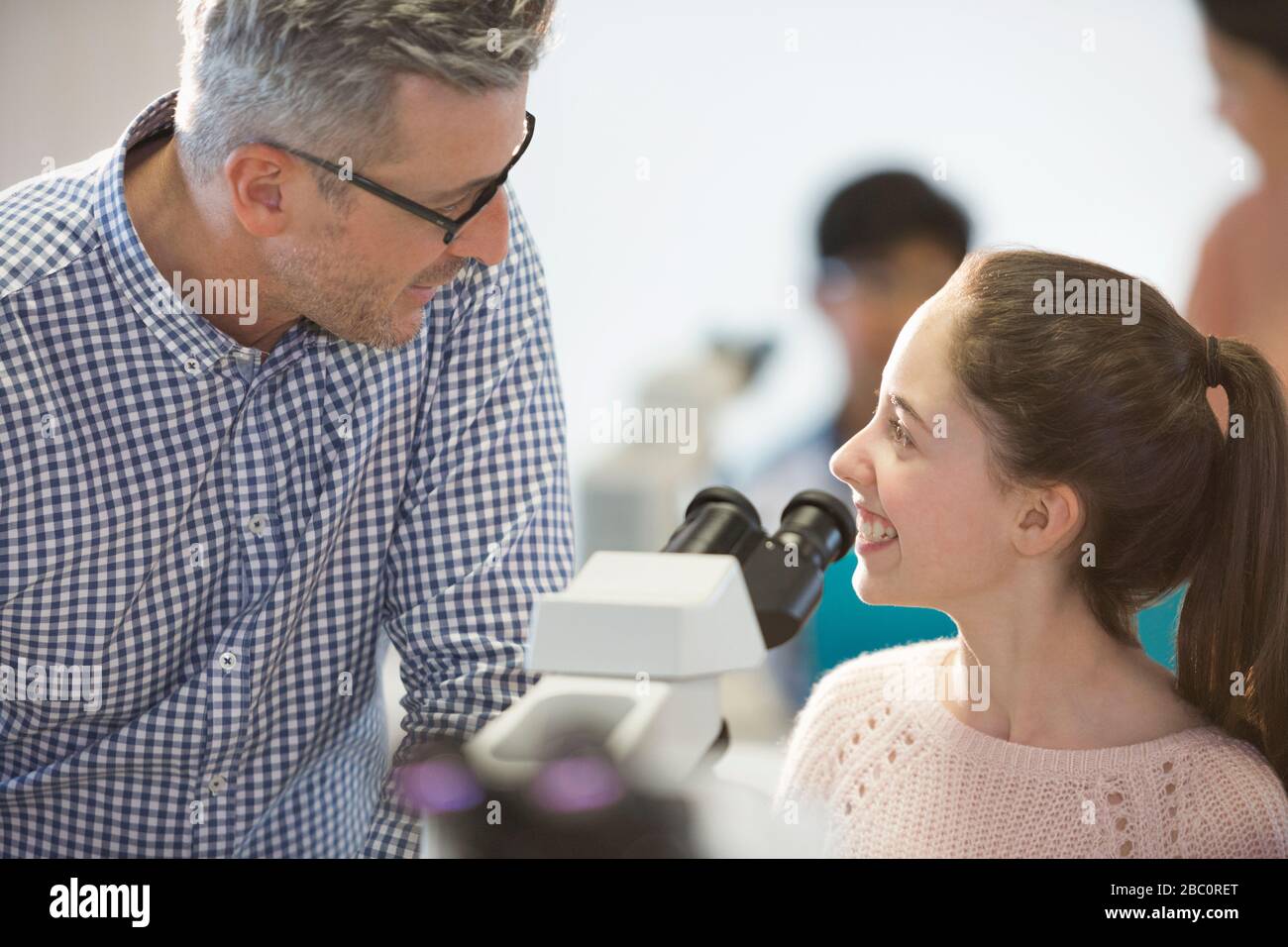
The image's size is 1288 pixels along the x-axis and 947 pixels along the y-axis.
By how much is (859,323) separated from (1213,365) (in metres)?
0.56


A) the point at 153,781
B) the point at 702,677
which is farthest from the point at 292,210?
the point at 702,677

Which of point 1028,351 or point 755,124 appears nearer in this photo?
point 1028,351

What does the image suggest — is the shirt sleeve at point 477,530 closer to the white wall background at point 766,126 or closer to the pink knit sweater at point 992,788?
the white wall background at point 766,126

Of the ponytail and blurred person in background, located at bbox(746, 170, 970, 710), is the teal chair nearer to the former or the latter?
blurred person in background, located at bbox(746, 170, 970, 710)

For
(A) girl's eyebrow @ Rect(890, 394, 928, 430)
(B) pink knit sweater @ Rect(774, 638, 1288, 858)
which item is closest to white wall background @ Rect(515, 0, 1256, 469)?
(A) girl's eyebrow @ Rect(890, 394, 928, 430)

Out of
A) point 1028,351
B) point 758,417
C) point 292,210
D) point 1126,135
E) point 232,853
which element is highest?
point 1126,135

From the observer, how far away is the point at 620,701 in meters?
0.85

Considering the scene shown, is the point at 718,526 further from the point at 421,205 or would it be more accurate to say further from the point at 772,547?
the point at 421,205

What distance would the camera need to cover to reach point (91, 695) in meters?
1.27

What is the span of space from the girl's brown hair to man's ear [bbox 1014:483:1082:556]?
0.04 feet
